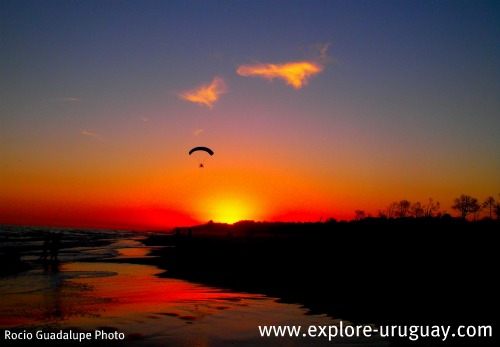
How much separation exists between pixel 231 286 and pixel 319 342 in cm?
999

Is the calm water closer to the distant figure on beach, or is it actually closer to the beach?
the beach

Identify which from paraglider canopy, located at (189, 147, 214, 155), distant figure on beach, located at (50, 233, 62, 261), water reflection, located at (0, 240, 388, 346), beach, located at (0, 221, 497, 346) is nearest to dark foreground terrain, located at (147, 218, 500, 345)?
beach, located at (0, 221, 497, 346)

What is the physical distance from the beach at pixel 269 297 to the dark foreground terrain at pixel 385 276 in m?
0.05

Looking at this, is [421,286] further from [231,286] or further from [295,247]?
[295,247]

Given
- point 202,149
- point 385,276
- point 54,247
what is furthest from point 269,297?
point 202,149

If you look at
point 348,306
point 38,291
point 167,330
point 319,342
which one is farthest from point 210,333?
point 38,291

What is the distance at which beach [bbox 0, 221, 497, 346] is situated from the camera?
34.5 ft

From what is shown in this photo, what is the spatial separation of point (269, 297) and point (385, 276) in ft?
17.4

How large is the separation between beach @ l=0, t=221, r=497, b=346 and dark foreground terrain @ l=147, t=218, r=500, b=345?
0.17 ft

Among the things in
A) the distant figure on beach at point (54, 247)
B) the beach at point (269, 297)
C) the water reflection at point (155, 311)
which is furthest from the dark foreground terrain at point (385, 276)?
the distant figure on beach at point (54, 247)

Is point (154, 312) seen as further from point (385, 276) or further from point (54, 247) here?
point (54, 247)

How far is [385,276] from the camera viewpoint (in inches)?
683

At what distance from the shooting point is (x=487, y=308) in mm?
11688

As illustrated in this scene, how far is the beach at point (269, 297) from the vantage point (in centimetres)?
1052
